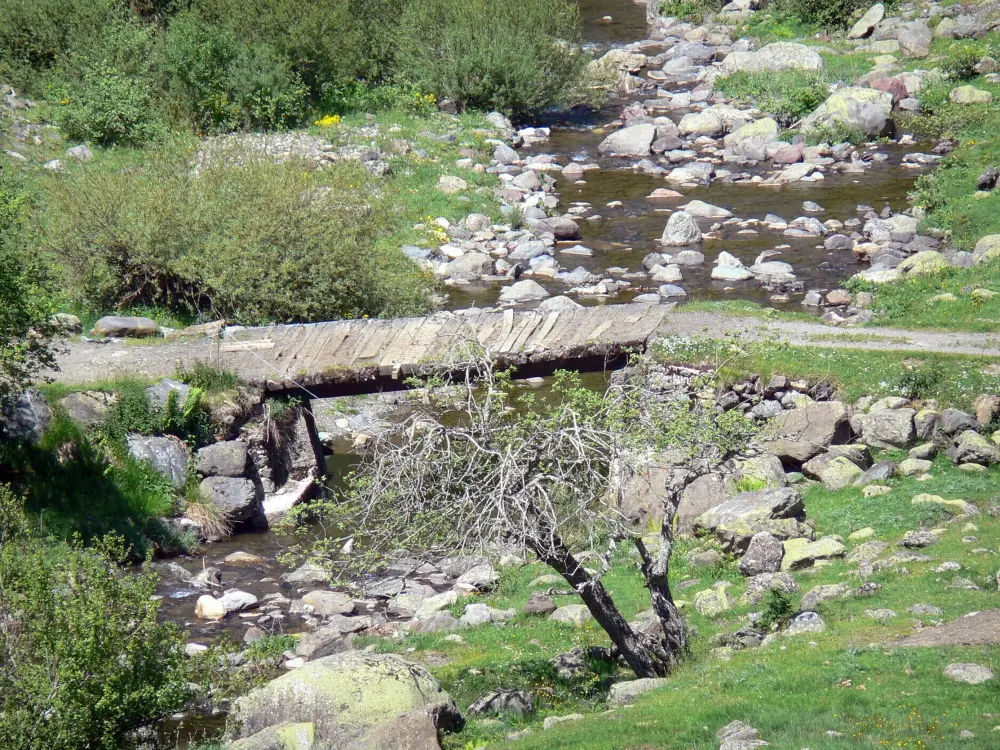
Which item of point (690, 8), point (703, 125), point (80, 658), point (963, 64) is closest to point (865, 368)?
point (80, 658)

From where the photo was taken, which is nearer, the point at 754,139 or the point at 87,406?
the point at 87,406

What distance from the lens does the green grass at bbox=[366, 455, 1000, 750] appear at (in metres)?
8.06

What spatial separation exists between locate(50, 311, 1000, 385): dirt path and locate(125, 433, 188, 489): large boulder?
127 centimetres

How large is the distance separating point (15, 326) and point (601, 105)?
28.2 metres

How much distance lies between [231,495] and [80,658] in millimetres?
8466

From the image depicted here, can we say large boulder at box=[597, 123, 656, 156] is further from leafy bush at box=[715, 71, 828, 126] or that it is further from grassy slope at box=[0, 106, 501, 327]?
leafy bush at box=[715, 71, 828, 126]

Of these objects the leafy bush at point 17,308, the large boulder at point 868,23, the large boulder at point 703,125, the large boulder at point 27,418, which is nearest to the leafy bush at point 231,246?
the large boulder at point 27,418

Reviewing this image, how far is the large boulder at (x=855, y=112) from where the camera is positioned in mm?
32938

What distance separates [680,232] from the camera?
27219 mm

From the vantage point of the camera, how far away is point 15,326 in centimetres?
1400

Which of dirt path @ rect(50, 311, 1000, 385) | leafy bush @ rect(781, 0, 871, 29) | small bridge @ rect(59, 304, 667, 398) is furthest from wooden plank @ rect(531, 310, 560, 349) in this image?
leafy bush @ rect(781, 0, 871, 29)

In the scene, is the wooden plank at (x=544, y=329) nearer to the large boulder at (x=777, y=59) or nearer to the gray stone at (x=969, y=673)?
the gray stone at (x=969, y=673)

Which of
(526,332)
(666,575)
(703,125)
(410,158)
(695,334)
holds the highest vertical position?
(666,575)

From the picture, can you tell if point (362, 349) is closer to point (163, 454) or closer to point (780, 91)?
point (163, 454)
